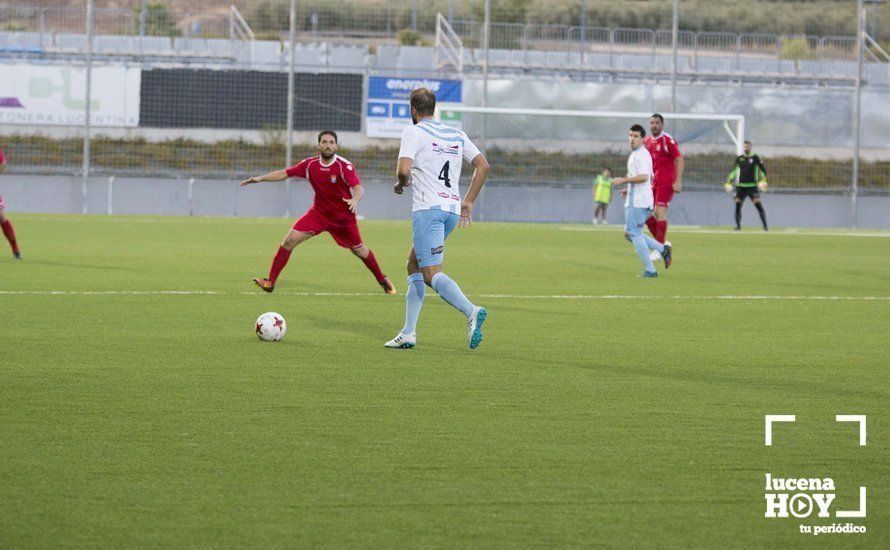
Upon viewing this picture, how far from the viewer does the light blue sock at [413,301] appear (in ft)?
31.5

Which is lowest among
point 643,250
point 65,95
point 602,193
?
point 643,250

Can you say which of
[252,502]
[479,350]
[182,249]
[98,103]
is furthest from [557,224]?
[252,502]

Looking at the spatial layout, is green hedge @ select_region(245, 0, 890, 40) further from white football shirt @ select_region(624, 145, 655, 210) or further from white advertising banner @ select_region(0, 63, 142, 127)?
white football shirt @ select_region(624, 145, 655, 210)

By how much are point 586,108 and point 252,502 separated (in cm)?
3651

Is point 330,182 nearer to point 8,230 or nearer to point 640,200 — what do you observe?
point 640,200

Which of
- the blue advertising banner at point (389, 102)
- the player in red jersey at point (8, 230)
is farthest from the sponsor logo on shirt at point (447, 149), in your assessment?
the blue advertising banner at point (389, 102)

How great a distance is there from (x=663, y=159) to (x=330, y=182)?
720cm

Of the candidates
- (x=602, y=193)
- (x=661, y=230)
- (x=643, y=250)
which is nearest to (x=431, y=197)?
(x=643, y=250)

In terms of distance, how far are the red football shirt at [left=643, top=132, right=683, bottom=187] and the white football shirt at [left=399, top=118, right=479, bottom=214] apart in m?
10.5

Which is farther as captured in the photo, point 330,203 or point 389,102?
point 389,102

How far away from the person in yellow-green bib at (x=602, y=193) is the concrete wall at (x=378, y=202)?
58 cm

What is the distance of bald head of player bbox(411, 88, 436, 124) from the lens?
9.30 meters

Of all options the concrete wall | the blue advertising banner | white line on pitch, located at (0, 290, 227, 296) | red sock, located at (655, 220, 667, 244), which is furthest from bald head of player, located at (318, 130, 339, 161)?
the blue advertising banner

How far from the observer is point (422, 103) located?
9320mm
